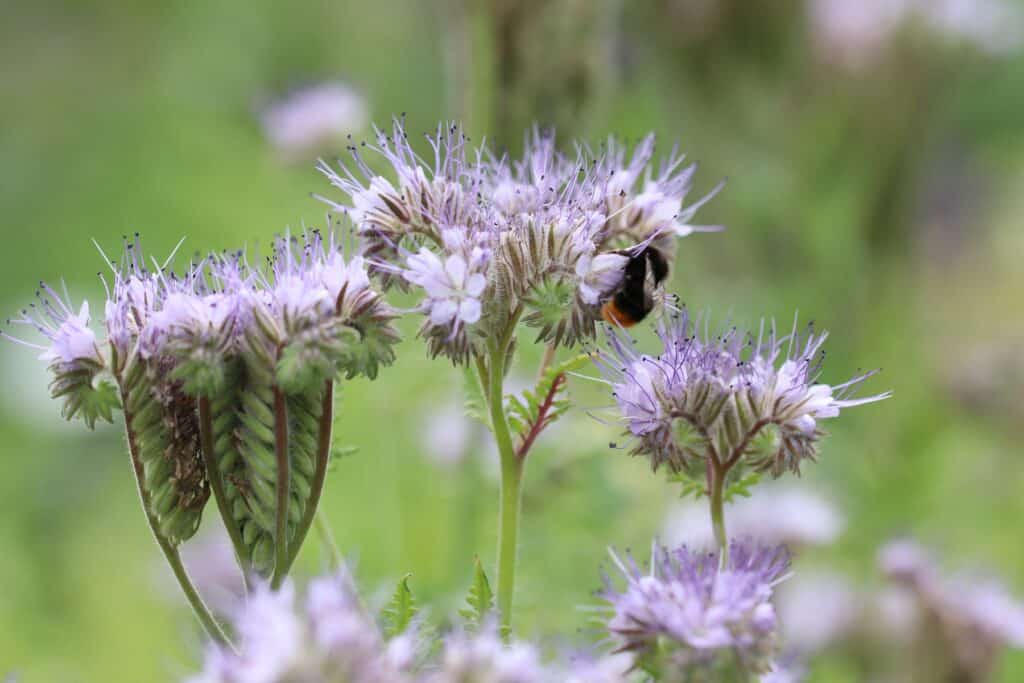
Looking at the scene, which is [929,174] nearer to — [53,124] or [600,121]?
[600,121]

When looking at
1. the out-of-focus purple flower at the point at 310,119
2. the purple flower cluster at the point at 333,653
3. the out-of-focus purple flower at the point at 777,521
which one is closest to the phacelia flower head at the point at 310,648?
the purple flower cluster at the point at 333,653

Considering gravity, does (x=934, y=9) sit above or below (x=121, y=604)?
above

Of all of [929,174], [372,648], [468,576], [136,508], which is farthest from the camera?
[929,174]

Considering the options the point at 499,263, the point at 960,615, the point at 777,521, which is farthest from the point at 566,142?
the point at 499,263

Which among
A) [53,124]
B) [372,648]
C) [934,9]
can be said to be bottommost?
[372,648]

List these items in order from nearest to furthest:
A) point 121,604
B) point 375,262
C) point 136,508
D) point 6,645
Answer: point 375,262 < point 6,645 < point 121,604 < point 136,508

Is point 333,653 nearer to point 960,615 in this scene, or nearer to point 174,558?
point 174,558

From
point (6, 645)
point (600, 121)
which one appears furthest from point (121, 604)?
point (600, 121)
